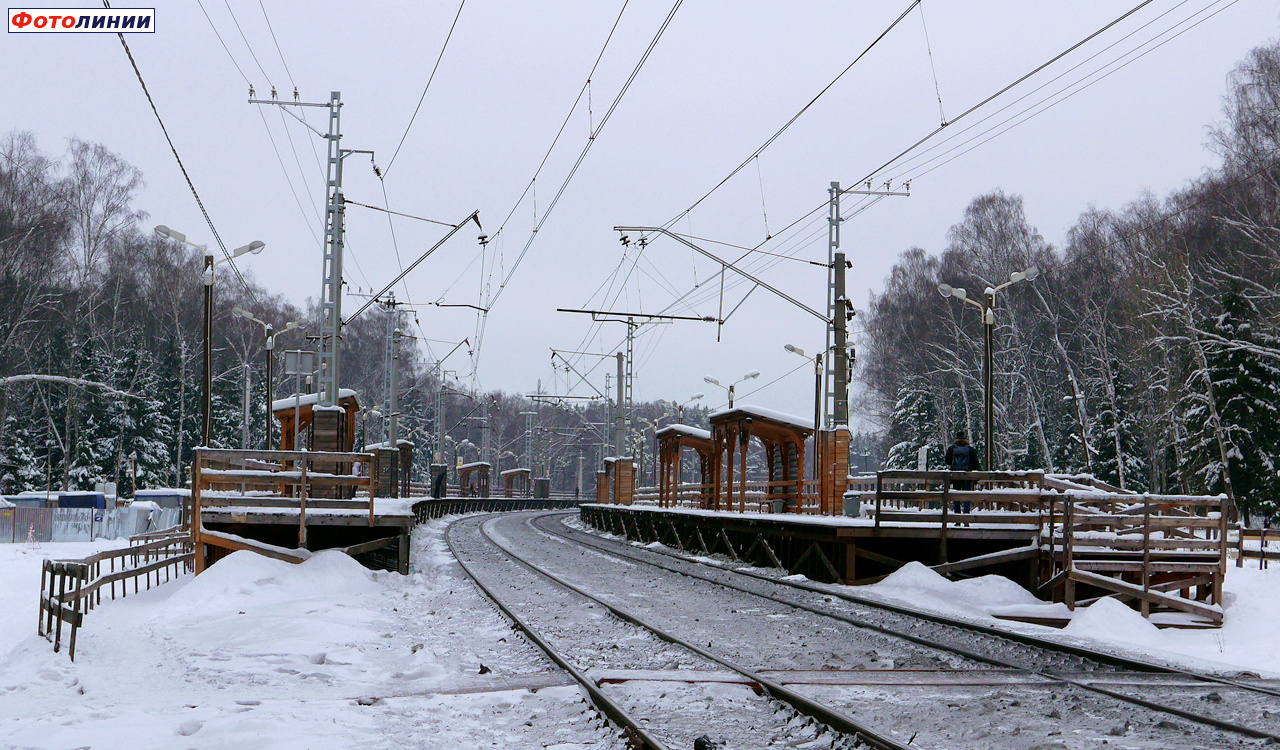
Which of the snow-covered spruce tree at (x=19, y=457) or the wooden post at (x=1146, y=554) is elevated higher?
the snow-covered spruce tree at (x=19, y=457)

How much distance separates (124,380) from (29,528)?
2549 cm

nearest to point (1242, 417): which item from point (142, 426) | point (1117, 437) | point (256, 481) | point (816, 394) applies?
point (1117, 437)

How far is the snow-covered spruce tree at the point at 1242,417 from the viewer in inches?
1473

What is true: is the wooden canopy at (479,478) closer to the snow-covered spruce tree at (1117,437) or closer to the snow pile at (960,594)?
the snow-covered spruce tree at (1117,437)

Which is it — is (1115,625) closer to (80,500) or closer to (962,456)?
(962,456)

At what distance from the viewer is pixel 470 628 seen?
1132 centimetres

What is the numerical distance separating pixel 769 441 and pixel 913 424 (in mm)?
30745

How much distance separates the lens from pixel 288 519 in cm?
1526

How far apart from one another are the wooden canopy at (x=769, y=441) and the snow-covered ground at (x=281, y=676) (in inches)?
492

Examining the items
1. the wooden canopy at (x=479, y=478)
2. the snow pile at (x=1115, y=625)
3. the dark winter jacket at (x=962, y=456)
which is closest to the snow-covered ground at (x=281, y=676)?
the snow pile at (x=1115, y=625)

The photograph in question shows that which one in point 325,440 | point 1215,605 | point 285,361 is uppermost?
point 285,361

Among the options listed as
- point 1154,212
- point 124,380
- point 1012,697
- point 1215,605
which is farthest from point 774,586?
point 124,380

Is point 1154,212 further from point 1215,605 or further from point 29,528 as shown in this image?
point 29,528

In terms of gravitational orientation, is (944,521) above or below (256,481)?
below
